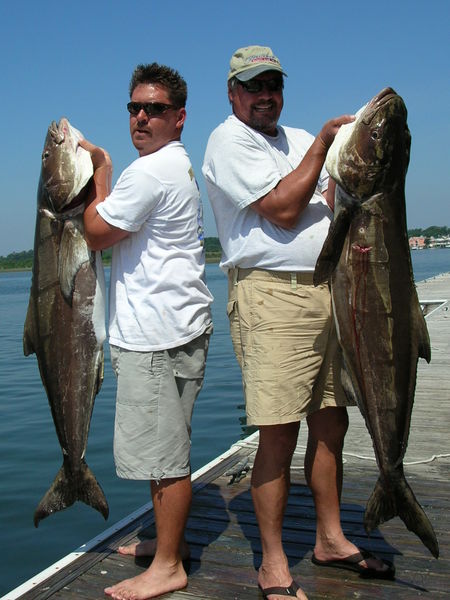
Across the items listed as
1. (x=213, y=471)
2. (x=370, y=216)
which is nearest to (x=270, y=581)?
(x=370, y=216)

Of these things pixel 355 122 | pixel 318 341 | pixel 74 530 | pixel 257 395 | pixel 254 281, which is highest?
pixel 355 122

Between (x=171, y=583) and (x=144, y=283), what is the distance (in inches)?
59.0

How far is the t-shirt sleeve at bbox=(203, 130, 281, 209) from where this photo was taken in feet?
10.3

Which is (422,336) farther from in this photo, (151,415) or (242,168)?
(151,415)

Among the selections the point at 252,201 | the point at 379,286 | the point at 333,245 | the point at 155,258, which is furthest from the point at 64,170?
the point at 379,286

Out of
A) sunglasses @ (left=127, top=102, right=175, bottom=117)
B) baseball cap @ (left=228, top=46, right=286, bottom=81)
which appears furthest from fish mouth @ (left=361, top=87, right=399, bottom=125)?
sunglasses @ (left=127, top=102, right=175, bottom=117)

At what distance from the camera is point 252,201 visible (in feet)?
10.3

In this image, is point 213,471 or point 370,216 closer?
point 370,216

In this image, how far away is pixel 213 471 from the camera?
5.37m

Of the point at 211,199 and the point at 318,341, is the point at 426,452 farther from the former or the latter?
the point at 211,199

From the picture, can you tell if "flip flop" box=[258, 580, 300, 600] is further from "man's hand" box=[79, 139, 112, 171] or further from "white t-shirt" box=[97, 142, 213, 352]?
"man's hand" box=[79, 139, 112, 171]

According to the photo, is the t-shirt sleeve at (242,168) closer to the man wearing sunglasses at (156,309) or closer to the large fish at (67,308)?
the man wearing sunglasses at (156,309)

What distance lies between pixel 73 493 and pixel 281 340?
53.8 inches

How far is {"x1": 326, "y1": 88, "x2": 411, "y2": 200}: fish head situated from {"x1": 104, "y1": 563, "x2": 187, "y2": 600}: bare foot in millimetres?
2062
